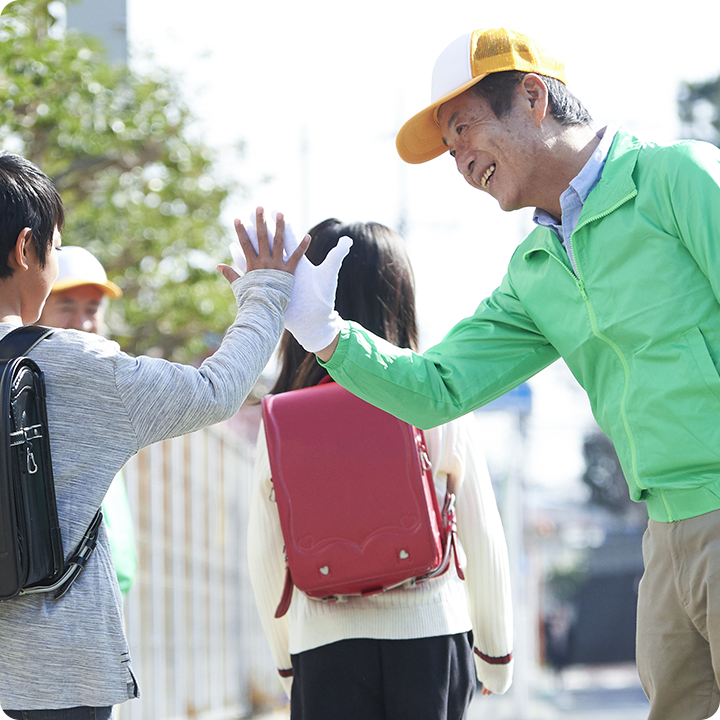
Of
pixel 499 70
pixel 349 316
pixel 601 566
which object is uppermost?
pixel 499 70

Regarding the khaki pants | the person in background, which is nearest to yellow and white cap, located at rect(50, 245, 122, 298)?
the person in background

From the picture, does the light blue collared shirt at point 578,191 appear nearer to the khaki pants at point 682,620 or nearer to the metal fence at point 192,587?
the khaki pants at point 682,620

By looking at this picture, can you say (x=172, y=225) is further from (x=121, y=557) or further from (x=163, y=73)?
(x=121, y=557)

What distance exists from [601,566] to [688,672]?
4300cm

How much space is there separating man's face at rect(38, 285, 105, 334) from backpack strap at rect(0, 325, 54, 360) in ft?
5.67

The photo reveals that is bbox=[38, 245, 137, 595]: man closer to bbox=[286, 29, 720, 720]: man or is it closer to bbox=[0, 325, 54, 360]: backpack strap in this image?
bbox=[286, 29, 720, 720]: man

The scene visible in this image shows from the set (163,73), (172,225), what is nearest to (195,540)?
(172,225)

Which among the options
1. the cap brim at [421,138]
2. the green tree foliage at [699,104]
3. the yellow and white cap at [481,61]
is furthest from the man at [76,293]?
the green tree foliage at [699,104]

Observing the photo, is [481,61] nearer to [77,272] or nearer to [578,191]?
[578,191]

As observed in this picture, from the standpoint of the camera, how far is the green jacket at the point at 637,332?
2201 millimetres

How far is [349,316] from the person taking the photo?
10.2ft

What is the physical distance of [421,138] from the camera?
287cm

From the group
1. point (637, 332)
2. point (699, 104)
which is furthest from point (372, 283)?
point (699, 104)

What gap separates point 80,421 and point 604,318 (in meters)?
1.13
